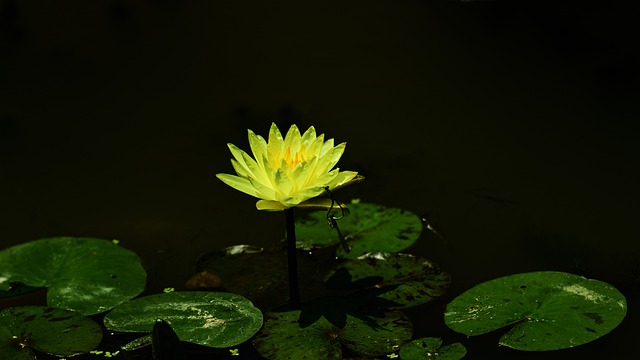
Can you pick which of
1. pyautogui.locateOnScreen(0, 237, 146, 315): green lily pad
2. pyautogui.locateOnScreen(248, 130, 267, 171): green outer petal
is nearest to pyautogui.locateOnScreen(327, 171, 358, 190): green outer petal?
pyautogui.locateOnScreen(248, 130, 267, 171): green outer petal

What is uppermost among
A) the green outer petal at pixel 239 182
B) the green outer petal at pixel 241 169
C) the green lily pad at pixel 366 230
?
the green outer petal at pixel 241 169

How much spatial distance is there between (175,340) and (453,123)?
6.42ft

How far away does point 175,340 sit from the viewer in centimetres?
246

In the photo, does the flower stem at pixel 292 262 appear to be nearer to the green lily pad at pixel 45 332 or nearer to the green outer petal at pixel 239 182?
the green outer petal at pixel 239 182

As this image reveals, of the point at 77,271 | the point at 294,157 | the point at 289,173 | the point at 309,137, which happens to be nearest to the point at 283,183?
the point at 289,173

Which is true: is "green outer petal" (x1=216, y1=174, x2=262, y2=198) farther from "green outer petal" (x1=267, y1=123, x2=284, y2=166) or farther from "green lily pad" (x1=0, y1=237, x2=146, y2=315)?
"green lily pad" (x1=0, y1=237, x2=146, y2=315)

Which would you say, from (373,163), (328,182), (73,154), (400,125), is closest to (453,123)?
(400,125)

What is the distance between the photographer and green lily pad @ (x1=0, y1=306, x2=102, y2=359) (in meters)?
2.62

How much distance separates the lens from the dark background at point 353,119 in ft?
10.7

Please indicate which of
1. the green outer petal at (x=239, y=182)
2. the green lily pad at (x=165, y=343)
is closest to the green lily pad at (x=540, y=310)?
the green outer petal at (x=239, y=182)

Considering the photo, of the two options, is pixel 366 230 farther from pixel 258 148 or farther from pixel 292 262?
pixel 258 148

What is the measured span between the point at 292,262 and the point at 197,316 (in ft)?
1.17

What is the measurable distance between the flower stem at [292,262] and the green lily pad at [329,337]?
0.11 m

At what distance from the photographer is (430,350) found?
2529 millimetres
